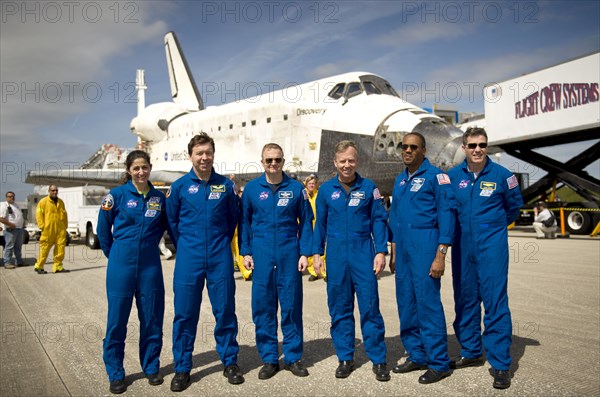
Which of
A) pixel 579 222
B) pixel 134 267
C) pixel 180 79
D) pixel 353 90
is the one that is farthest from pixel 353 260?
pixel 180 79

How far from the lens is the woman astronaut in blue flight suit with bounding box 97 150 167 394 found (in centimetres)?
336

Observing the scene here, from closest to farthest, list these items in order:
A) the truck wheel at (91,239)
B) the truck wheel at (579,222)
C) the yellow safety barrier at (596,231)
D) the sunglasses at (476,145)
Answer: the sunglasses at (476,145)
the truck wheel at (91,239)
the yellow safety barrier at (596,231)
the truck wheel at (579,222)

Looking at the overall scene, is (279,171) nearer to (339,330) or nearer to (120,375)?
(339,330)

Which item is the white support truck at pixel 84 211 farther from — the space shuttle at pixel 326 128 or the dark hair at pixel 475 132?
the dark hair at pixel 475 132

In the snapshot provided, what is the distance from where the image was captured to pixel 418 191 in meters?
3.54

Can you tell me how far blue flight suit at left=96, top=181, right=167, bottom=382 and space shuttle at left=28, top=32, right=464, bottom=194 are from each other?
7.27 m

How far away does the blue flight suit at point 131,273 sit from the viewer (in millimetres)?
3357

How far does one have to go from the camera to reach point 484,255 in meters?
3.46

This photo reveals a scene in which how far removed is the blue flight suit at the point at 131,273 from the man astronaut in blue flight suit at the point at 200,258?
16 cm

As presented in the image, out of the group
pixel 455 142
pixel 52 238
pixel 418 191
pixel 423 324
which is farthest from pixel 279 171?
pixel 52 238

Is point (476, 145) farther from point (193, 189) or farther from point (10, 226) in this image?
point (10, 226)

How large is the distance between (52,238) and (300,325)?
753 cm

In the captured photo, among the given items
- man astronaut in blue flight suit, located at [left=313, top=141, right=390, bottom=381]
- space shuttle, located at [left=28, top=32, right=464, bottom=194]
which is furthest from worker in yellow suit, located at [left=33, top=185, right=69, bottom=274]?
man astronaut in blue flight suit, located at [left=313, top=141, right=390, bottom=381]

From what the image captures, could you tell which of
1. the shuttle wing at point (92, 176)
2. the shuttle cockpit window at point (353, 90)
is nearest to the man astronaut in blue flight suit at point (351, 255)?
the shuttle cockpit window at point (353, 90)
